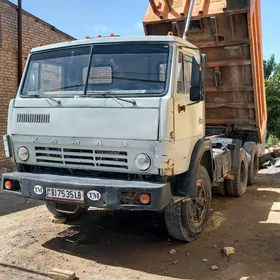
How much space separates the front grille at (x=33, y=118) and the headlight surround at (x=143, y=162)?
1170 millimetres

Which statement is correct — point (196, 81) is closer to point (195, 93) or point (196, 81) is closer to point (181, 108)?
point (195, 93)

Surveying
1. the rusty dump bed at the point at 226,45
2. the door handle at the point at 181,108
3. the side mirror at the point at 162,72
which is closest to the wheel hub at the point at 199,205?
the door handle at the point at 181,108

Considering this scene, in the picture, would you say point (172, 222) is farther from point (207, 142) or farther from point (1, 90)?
point (1, 90)

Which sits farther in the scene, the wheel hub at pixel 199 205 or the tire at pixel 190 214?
the wheel hub at pixel 199 205

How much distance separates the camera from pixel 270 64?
2750 cm

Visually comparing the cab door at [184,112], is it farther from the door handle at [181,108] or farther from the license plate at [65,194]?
the license plate at [65,194]

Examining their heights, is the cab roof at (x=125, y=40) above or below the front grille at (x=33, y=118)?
above

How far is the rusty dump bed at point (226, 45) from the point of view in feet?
20.5

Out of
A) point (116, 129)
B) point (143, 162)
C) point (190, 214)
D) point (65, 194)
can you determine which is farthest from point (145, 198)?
point (190, 214)

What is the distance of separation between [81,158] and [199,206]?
1723mm

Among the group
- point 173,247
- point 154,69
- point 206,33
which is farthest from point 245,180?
point 154,69

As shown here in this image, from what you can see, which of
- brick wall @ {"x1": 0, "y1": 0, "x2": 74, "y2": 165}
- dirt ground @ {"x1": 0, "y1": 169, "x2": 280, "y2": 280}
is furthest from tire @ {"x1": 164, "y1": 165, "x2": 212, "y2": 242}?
brick wall @ {"x1": 0, "y1": 0, "x2": 74, "y2": 165}

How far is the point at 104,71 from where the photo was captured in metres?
4.15

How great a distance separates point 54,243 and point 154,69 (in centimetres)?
247
